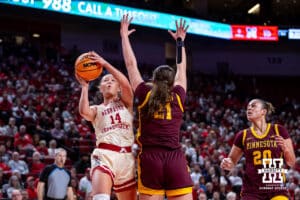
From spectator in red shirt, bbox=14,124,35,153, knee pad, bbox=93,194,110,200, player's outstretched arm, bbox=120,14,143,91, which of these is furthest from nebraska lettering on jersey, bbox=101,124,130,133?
spectator in red shirt, bbox=14,124,35,153

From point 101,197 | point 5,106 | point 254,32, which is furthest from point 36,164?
point 254,32

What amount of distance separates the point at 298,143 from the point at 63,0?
1055 cm

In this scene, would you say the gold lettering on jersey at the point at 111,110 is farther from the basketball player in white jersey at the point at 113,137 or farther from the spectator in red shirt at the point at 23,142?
the spectator in red shirt at the point at 23,142

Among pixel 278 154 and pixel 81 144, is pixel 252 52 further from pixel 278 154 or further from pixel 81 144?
pixel 278 154

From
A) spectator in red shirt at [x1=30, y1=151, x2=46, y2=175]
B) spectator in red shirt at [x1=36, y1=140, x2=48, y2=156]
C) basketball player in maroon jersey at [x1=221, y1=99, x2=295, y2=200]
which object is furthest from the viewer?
spectator in red shirt at [x1=36, y1=140, x2=48, y2=156]

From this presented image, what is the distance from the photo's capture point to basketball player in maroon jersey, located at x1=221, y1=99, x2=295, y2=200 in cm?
600

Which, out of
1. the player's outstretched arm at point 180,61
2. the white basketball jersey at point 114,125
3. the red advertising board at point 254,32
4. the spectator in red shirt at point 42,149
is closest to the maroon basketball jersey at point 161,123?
the player's outstretched arm at point 180,61

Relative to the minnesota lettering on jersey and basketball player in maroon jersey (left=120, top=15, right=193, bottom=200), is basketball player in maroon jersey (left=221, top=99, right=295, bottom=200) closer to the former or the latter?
the minnesota lettering on jersey

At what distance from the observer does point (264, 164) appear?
19.9ft

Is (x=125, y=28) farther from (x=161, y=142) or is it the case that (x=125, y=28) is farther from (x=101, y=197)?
(x=101, y=197)

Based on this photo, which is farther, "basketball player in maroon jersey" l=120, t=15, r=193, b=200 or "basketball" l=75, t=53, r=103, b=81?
"basketball" l=75, t=53, r=103, b=81

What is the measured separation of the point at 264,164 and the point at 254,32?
2349 centimetres

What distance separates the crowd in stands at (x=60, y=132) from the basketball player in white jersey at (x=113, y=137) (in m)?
5.67

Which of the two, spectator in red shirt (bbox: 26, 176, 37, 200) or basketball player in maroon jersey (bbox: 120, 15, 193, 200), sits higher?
basketball player in maroon jersey (bbox: 120, 15, 193, 200)
